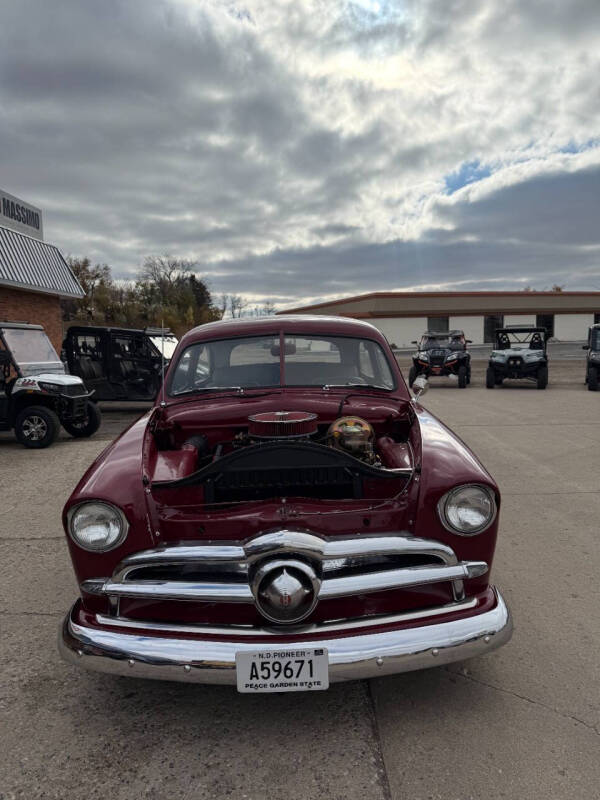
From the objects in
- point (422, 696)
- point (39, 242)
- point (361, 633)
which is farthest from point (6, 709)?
point (39, 242)

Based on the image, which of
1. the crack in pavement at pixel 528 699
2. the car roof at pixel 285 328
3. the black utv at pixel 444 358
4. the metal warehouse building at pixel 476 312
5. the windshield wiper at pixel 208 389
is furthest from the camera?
the metal warehouse building at pixel 476 312

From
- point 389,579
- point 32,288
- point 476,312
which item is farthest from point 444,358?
point 476,312

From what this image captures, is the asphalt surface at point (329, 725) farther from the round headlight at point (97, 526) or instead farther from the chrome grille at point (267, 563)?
the round headlight at point (97, 526)

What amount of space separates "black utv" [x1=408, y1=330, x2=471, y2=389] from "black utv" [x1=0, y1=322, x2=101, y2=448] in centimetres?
984

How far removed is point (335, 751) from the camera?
2131 mm

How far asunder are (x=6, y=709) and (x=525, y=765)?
2.02m

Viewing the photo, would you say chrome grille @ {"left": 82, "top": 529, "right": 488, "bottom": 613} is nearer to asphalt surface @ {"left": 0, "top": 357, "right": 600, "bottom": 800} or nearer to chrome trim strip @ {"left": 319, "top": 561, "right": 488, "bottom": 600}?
chrome trim strip @ {"left": 319, "top": 561, "right": 488, "bottom": 600}

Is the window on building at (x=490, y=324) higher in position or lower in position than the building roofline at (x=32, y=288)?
lower

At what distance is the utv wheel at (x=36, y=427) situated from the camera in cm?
818

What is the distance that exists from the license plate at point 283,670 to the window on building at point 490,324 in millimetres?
45146

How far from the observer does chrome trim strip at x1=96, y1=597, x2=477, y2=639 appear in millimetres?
2109

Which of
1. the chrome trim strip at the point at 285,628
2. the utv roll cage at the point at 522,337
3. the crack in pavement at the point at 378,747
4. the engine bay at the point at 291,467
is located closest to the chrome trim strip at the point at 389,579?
the chrome trim strip at the point at 285,628

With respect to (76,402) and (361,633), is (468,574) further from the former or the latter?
(76,402)

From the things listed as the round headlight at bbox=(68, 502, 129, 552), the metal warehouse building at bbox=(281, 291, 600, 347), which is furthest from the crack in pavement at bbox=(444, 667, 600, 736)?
the metal warehouse building at bbox=(281, 291, 600, 347)
